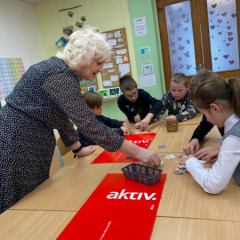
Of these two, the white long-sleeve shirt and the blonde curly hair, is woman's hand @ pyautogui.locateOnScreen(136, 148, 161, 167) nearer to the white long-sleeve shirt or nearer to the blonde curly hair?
the white long-sleeve shirt

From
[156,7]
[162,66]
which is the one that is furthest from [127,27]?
[162,66]

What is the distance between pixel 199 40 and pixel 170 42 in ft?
1.57

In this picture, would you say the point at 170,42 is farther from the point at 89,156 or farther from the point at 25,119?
the point at 25,119

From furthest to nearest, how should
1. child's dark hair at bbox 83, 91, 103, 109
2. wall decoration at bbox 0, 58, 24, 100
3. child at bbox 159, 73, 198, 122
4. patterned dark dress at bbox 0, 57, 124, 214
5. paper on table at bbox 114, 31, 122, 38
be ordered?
paper on table at bbox 114, 31, 122, 38 → wall decoration at bbox 0, 58, 24, 100 → child at bbox 159, 73, 198, 122 → child's dark hair at bbox 83, 91, 103, 109 → patterned dark dress at bbox 0, 57, 124, 214

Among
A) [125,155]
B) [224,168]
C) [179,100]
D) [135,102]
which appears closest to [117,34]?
[135,102]

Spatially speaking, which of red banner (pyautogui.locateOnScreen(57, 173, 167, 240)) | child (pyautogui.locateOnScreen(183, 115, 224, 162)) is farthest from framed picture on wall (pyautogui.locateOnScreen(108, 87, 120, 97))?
red banner (pyautogui.locateOnScreen(57, 173, 167, 240))

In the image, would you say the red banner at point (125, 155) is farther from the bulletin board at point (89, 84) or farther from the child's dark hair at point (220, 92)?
the bulletin board at point (89, 84)

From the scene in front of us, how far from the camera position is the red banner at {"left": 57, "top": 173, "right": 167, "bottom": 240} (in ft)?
2.72

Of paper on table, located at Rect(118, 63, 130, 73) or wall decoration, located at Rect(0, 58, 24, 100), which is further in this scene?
paper on table, located at Rect(118, 63, 130, 73)

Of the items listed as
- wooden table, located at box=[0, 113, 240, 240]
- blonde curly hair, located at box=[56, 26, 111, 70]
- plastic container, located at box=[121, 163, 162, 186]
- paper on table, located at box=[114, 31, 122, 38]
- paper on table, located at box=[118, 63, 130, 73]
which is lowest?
wooden table, located at box=[0, 113, 240, 240]

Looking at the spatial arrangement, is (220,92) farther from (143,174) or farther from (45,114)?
(45,114)

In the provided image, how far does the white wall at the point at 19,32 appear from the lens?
143 inches

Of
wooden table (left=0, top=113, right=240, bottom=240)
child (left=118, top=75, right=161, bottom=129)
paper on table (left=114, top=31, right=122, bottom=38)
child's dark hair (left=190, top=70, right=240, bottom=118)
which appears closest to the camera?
wooden table (left=0, top=113, right=240, bottom=240)

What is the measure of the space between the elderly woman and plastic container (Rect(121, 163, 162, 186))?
5cm
